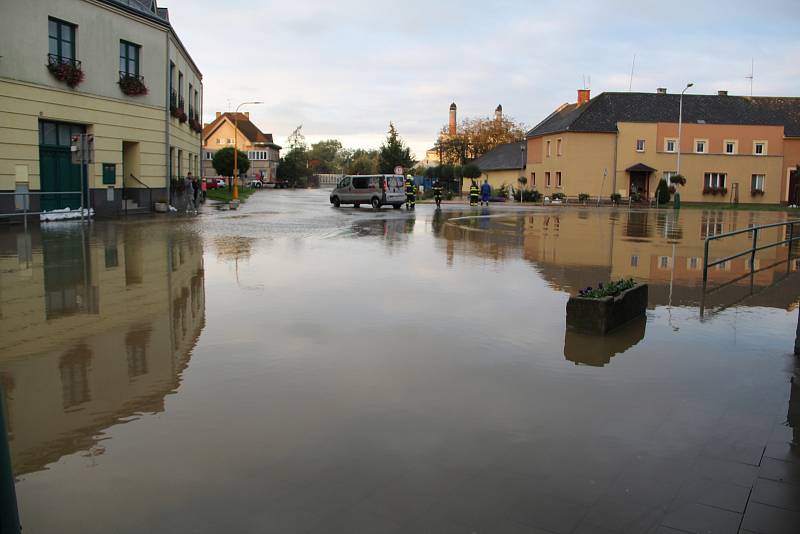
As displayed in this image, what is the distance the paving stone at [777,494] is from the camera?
12.8 feet

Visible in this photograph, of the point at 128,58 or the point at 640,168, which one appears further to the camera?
the point at 640,168

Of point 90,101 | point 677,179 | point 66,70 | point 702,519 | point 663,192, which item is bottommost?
point 702,519

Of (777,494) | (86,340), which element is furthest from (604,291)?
(86,340)

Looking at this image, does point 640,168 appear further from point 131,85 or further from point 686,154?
point 131,85

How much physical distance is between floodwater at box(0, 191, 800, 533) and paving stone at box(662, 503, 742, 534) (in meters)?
0.02

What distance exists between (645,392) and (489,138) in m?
91.2

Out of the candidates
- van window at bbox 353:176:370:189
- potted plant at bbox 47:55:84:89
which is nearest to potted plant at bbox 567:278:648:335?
potted plant at bbox 47:55:84:89

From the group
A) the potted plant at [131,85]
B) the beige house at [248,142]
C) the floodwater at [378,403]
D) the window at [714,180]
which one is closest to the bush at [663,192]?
the window at [714,180]

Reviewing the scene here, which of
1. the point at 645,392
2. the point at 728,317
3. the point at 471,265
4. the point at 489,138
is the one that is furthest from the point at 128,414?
the point at 489,138

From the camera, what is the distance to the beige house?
111500 mm

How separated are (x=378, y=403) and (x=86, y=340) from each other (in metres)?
3.51

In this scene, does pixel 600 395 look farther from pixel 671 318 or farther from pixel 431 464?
pixel 671 318

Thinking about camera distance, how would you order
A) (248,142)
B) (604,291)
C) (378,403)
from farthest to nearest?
(248,142)
(604,291)
(378,403)

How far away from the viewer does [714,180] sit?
204 feet
